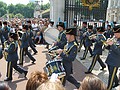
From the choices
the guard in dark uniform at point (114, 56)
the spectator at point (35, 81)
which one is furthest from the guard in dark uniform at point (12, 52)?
the spectator at point (35, 81)

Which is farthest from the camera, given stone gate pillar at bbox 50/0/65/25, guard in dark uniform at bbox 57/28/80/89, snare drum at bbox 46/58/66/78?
stone gate pillar at bbox 50/0/65/25

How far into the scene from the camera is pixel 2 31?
38.5 ft

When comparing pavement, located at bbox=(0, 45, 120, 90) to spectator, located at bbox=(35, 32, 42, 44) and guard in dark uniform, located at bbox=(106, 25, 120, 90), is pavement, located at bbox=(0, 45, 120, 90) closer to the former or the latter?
guard in dark uniform, located at bbox=(106, 25, 120, 90)

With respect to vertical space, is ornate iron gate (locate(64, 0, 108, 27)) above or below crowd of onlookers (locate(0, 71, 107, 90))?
above

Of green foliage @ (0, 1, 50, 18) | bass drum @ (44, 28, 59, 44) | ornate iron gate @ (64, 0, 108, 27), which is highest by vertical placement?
ornate iron gate @ (64, 0, 108, 27)

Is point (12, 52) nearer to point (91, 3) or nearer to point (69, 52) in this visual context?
point (69, 52)

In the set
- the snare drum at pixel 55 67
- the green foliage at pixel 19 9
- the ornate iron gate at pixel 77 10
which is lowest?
the green foliage at pixel 19 9

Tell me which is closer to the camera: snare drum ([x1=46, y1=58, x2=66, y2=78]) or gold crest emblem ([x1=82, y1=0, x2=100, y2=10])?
snare drum ([x1=46, y1=58, x2=66, y2=78])

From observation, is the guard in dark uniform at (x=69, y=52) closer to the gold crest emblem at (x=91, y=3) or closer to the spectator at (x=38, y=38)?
the gold crest emblem at (x=91, y=3)

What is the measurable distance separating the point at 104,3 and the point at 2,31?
6.30 metres

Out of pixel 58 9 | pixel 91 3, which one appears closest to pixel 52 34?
pixel 58 9

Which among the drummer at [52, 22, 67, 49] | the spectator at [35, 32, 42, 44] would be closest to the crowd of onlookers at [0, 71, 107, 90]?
the drummer at [52, 22, 67, 49]

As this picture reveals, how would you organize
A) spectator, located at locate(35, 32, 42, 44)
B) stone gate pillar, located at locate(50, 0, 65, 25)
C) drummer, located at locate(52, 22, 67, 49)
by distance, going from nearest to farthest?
drummer, located at locate(52, 22, 67, 49)
stone gate pillar, located at locate(50, 0, 65, 25)
spectator, located at locate(35, 32, 42, 44)

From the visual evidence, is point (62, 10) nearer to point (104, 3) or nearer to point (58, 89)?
point (104, 3)
